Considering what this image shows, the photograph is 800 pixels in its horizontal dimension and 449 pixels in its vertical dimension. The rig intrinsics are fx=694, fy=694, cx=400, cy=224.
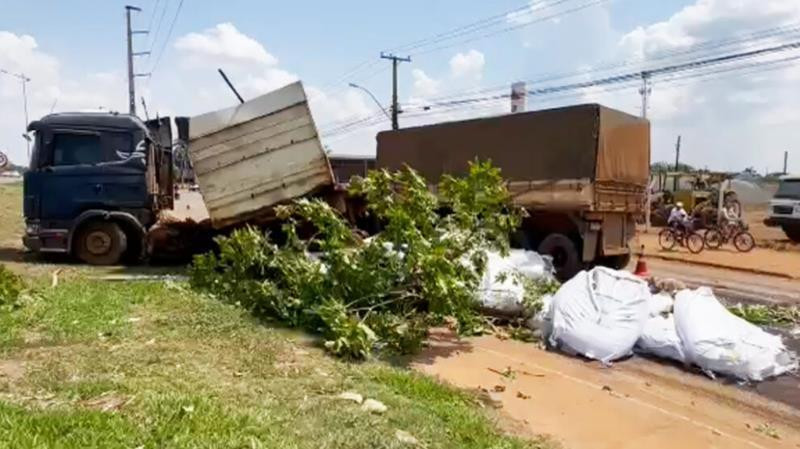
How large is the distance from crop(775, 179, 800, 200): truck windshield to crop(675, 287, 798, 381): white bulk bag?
15.8 metres

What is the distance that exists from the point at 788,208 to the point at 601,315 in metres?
16.8

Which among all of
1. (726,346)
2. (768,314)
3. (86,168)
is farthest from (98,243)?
(768,314)

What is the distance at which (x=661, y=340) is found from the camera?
23.6ft

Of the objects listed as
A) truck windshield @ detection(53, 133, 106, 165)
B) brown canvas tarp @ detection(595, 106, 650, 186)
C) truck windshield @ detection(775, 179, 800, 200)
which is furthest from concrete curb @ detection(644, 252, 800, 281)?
truck windshield @ detection(53, 133, 106, 165)

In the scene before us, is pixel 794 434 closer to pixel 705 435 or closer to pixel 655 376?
pixel 705 435

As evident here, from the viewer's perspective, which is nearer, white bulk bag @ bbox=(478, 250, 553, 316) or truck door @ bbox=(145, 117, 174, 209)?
white bulk bag @ bbox=(478, 250, 553, 316)

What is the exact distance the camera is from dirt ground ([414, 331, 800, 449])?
16.8 feet

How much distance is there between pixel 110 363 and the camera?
5.17 meters

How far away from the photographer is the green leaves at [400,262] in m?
7.23

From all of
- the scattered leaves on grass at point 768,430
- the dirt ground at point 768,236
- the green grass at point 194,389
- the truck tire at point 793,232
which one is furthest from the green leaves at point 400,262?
the truck tire at point 793,232

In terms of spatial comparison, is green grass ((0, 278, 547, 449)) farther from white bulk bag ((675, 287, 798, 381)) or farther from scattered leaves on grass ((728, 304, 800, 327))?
scattered leaves on grass ((728, 304, 800, 327))

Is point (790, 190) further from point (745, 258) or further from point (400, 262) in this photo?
point (400, 262)

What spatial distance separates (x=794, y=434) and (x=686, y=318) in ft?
6.18

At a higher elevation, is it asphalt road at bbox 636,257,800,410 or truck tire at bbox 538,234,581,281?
truck tire at bbox 538,234,581,281
